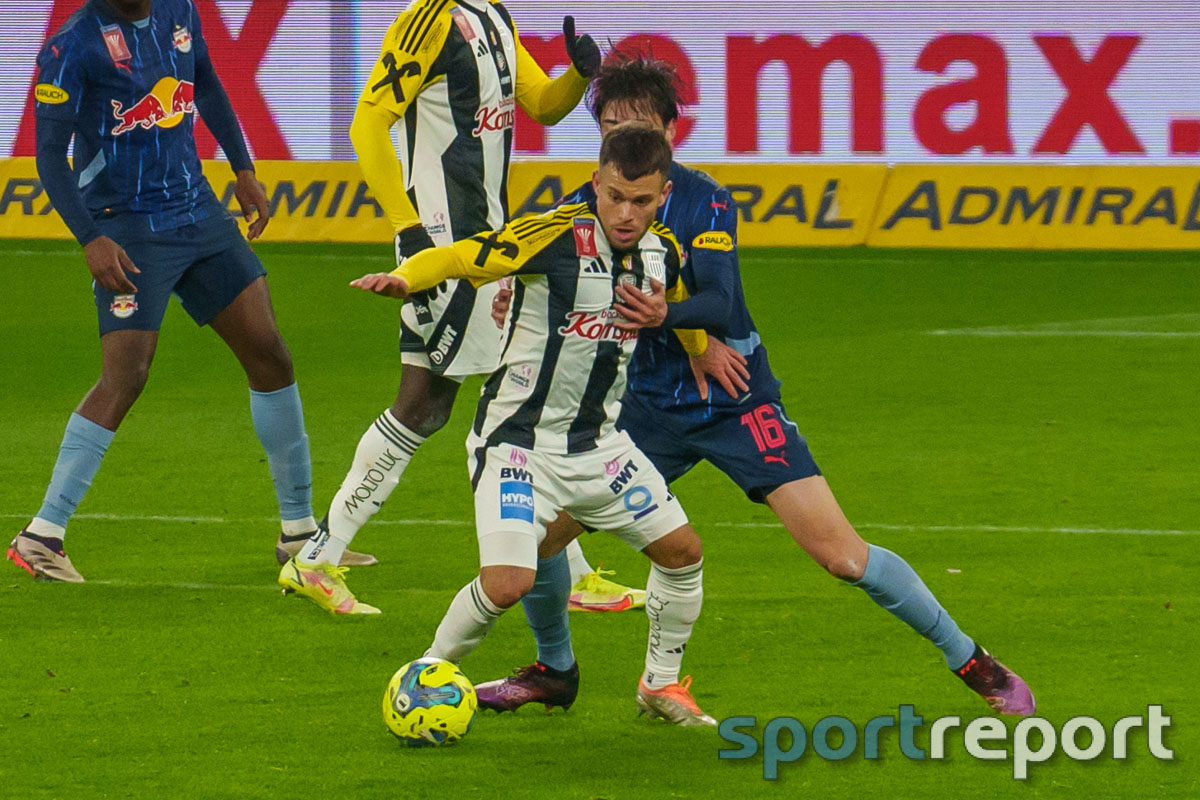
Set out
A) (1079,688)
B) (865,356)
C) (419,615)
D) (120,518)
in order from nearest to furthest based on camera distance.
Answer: (1079,688) < (419,615) < (120,518) < (865,356)

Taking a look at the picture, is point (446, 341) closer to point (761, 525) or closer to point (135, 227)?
point (135, 227)

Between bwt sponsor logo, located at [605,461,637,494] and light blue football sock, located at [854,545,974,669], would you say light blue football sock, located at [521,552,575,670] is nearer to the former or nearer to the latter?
→ bwt sponsor logo, located at [605,461,637,494]

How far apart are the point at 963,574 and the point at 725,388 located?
70.5 inches

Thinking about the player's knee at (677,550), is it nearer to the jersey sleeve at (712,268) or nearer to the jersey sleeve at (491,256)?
the jersey sleeve at (712,268)

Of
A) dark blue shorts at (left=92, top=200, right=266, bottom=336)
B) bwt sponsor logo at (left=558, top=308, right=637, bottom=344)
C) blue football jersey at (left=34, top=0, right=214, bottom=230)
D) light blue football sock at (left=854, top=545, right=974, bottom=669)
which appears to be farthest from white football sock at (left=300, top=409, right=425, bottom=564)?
light blue football sock at (left=854, top=545, right=974, bottom=669)

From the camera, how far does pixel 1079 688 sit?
507 centimetres

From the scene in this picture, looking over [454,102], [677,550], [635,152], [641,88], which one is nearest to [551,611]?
[677,550]

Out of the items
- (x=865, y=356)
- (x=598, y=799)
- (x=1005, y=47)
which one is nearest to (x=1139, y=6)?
(x=1005, y=47)

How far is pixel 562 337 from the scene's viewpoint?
465 centimetres

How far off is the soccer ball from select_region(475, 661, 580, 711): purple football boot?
1.03ft

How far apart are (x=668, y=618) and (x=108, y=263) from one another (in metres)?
2.26

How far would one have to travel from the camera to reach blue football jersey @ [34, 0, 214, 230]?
6.07 metres

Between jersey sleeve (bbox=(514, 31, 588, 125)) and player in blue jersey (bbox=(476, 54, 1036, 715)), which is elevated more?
jersey sleeve (bbox=(514, 31, 588, 125))

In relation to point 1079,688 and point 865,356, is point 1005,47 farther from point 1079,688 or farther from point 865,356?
point 1079,688
